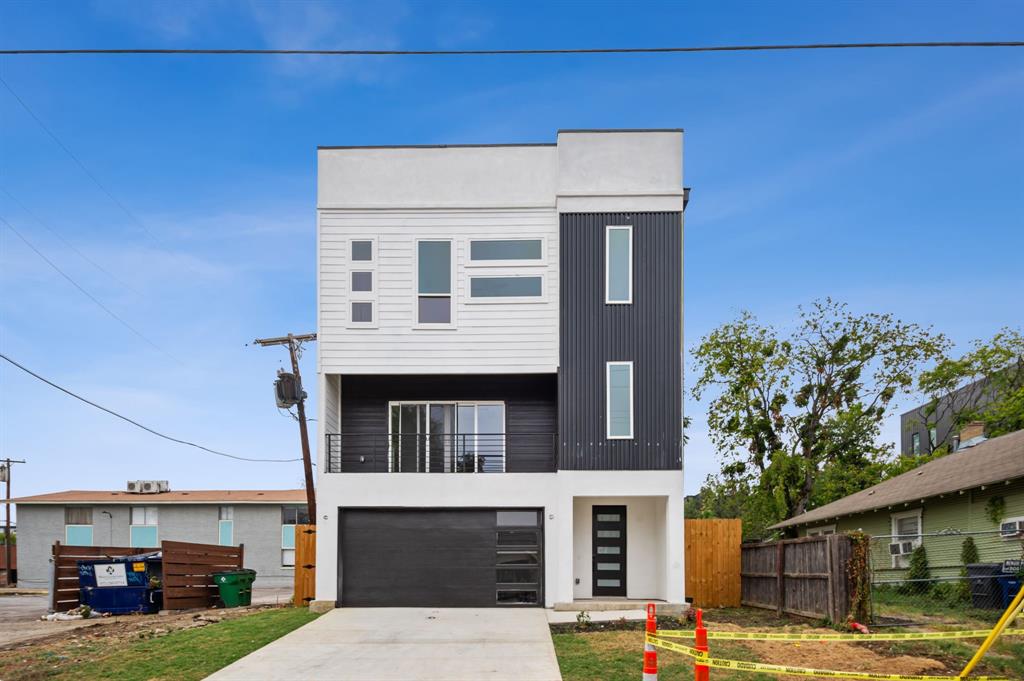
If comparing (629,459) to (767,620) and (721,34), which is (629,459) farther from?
(721,34)

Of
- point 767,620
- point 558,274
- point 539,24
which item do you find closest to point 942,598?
point 767,620

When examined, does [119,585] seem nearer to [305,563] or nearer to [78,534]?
[305,563]

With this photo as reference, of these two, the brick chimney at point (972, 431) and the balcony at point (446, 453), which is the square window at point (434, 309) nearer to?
the balcony at point (446, 453)

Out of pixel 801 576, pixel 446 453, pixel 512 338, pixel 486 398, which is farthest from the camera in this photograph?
pixel 486 398

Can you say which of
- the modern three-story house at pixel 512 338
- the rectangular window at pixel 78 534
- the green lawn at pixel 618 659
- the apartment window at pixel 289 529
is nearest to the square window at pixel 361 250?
the modern three-story house at pixel 512 338

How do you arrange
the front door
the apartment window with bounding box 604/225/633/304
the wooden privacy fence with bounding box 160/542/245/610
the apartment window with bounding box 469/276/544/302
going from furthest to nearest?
the wooden privacy fence with bounding box 160/542/245/610 → the front door → the apartment window with bounding box 469/276/544/302 → the apartment window with bounding box 604/225/633/304

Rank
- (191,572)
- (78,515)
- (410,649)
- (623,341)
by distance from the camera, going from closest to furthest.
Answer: (410,649) → (623,341) → (191,572) → (78,515)

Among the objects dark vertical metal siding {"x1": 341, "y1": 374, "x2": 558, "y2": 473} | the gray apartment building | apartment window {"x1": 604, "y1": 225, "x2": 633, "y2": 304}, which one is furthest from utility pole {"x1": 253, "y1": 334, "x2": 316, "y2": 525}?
the gray apartment building

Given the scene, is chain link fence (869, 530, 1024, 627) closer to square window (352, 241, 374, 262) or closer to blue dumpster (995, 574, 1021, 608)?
blue dumpster (995, 574, 1021, 608)

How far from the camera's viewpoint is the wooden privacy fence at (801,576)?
17203 millimetres

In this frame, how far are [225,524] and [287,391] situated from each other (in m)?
15.8

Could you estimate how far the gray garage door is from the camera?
21.9m

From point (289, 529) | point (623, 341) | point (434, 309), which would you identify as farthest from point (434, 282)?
point (289, 529)

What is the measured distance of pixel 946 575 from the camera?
22.8m
